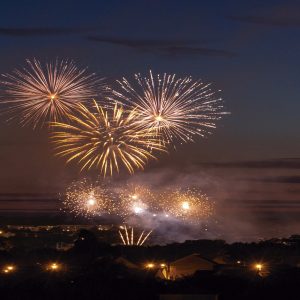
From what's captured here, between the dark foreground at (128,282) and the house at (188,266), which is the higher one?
the house at (188,266)

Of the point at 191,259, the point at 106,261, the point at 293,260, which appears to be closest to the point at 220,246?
the point at 293,260

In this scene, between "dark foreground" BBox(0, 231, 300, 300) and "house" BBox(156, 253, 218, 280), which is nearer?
"dark foreground" BBox(0, 231, 300, 300)

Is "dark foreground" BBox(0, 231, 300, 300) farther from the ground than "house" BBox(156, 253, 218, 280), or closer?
closer

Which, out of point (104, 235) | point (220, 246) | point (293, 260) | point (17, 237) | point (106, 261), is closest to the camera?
point (106, 261)

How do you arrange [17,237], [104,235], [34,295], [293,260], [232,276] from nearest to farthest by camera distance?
[34,295], [232,276], [293,260], [104,235], [17,237]

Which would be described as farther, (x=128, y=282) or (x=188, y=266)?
(x=188, y=266)

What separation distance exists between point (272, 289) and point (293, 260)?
117ft

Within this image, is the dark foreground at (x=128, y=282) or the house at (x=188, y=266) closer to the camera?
the dark foreground at (x=128, y=282)

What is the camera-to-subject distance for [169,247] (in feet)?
307

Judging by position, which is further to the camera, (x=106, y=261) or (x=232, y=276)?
(x=106, y=261)

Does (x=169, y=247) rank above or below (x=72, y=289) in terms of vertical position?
above

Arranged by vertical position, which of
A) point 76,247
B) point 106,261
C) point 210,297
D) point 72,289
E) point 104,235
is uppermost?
point 104,235

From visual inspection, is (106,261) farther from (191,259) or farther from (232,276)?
(232,276)

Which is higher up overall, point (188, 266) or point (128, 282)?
point (188, 266)
